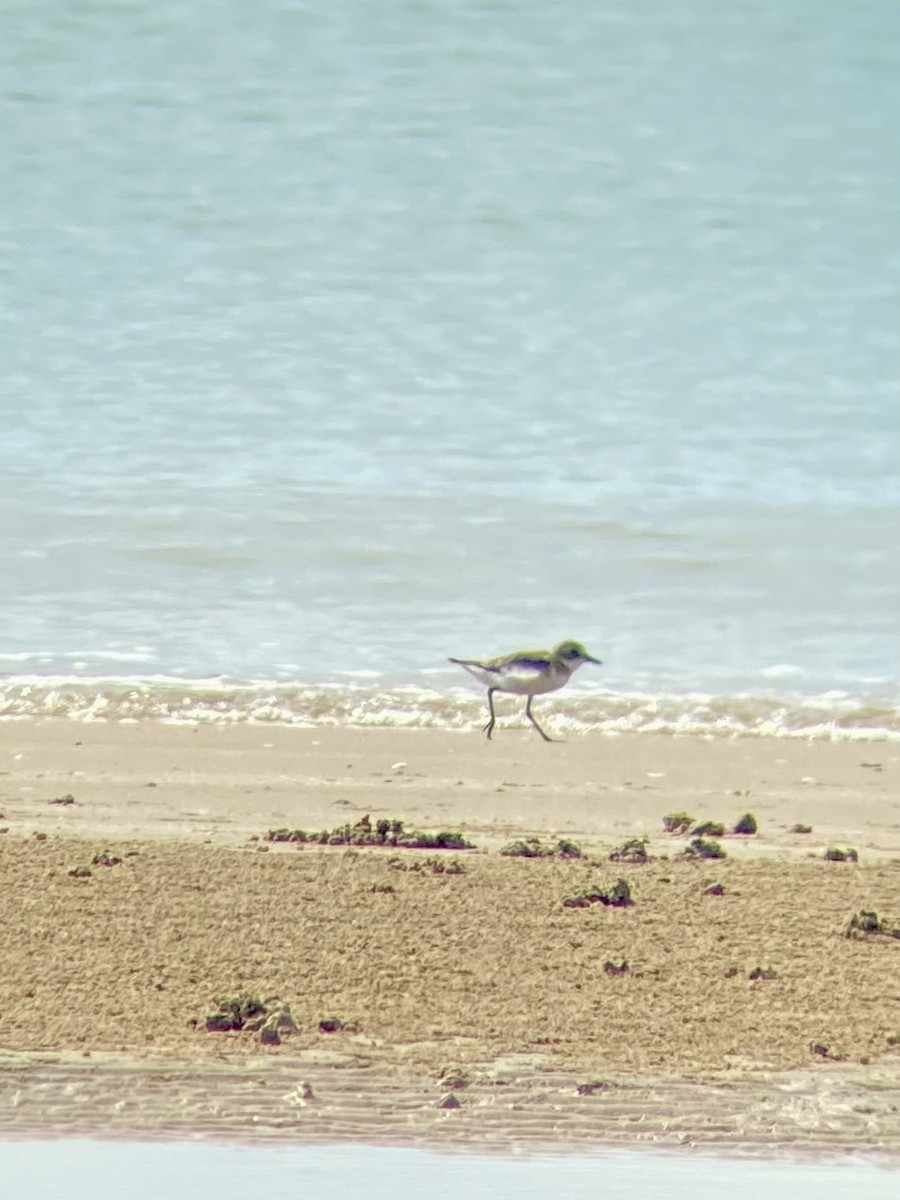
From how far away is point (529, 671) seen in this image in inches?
348

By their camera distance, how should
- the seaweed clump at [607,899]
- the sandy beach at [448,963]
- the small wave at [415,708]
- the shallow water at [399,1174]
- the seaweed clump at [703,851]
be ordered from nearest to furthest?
the shallow water at [399,1174], the sandy beach at [448,963], the seaweed clump at [607,899], the seaweed clump at [703,851], the small wave at [415,708]

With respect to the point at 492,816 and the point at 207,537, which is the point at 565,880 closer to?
the point at 492,816

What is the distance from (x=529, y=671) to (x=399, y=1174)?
487cm

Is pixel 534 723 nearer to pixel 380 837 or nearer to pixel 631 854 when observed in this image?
pixel 380 837

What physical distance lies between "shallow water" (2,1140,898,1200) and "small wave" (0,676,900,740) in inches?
190

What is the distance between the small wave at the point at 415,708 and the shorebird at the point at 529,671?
20 centimetres

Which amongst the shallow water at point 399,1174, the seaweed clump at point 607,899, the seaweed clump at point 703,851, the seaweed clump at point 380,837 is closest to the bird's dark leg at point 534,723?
the seaweed clump at point 380,837

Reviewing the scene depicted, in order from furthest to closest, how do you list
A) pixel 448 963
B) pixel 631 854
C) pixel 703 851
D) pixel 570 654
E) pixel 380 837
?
pixel 570 654, pixel 380 837, pixel 703 851, pixel 631 854, pixel 448 963

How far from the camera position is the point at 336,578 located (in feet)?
39.6

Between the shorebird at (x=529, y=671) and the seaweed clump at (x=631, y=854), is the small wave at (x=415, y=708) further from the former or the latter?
the seaweed clump at (x=631, y=854)

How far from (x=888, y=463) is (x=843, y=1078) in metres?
10.3

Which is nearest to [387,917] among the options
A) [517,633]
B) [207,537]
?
[517,633]

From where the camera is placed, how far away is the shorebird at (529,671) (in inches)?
347

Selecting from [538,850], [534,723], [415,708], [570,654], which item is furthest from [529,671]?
[538,850]
